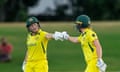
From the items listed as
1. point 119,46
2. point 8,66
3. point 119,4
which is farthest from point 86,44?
point 119,4

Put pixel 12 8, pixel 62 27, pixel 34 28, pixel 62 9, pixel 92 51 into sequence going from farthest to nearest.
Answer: pixel 62 9 < pixel 12 8 < pixel 62 27 < pixel 34 28 < pixel 92 51

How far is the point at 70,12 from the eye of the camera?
220ft

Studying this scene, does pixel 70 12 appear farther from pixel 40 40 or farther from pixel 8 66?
pixel 40 40

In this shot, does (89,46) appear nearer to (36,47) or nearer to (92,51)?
(92,51)

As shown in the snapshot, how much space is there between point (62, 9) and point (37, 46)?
2039 inches

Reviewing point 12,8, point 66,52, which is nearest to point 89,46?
point 66,52

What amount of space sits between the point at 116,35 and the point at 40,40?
27676 mm

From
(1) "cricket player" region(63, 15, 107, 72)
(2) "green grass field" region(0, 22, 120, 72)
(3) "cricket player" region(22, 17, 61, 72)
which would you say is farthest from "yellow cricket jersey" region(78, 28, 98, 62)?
(2) "green grass field" region(0, 22, 120, 72)

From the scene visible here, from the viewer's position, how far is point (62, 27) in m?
46.8

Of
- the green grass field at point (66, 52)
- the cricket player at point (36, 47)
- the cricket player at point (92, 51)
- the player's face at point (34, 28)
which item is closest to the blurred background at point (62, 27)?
the green grass field at point (66, 52)

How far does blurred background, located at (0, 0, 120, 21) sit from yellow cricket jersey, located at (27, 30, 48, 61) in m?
49.0

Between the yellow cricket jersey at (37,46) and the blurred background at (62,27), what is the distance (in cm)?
1157

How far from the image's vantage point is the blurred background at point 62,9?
213ft

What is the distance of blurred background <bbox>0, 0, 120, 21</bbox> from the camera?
64919 millimetres
